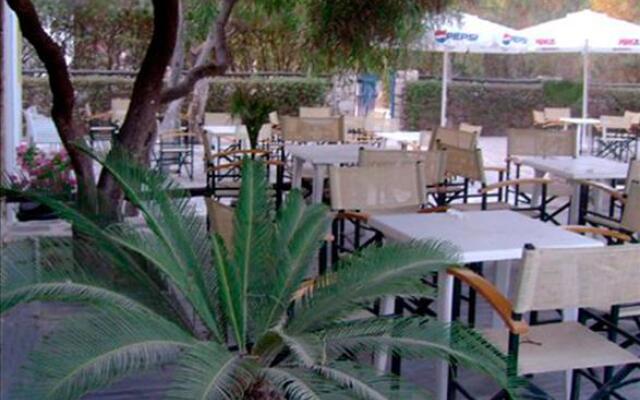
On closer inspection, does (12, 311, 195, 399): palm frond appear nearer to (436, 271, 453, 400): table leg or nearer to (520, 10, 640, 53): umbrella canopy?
(436, 271, 453, 400): table leg

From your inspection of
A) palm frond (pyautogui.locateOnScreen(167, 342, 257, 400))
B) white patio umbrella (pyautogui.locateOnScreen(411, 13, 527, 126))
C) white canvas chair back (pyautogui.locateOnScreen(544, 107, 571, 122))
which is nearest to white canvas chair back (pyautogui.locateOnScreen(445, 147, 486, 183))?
white patio umbrella (pyautogui.locateOnScreen(411, 13, 527, 126))

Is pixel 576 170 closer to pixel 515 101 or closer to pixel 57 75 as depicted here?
pixel 57 75

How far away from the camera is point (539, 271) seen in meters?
→ 2.98

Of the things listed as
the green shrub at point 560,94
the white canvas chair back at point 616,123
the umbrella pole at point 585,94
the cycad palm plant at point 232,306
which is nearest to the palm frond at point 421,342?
the cycad palm plant at point 232,306

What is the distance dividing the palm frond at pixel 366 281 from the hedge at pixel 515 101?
15.6 metres

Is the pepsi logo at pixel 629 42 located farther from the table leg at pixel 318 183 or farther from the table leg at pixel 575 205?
the table leg at pixel 318 183

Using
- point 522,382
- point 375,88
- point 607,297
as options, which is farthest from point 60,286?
point 375,88

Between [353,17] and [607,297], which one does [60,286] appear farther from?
[353,17]

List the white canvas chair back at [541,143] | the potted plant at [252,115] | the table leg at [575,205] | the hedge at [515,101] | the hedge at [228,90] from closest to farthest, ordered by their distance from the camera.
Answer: the table leg at [575,205] < the white canvas chair back at [541,143] < the potted plant at [252,115] < the hedge at [228,90] < the hedge at [515,101]

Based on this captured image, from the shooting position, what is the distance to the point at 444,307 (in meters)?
3.61

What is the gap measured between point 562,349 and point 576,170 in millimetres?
3092

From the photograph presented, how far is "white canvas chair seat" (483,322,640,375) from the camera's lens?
126 inches

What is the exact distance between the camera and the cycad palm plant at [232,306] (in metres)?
2.69

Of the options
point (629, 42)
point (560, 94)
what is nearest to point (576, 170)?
point (629, 42)
